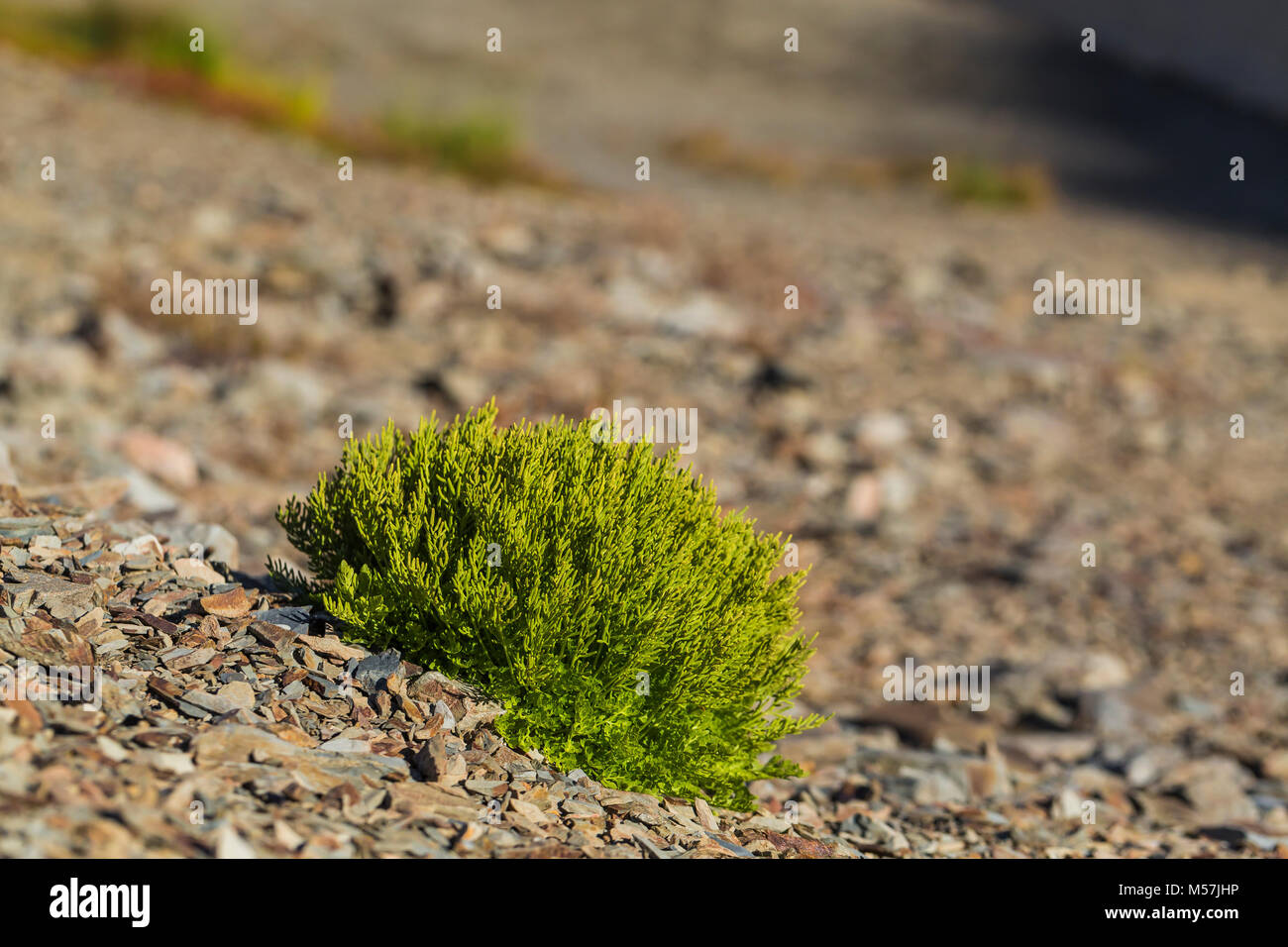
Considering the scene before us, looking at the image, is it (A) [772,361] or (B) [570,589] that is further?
(A) [772,361]

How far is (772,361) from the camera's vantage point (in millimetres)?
11359

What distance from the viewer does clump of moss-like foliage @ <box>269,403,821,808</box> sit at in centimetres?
381

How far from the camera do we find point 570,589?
3.76m

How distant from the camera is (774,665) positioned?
4273 millimetres

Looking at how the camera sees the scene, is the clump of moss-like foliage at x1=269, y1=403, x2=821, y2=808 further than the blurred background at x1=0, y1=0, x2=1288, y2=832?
No

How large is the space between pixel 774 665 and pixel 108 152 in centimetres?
1230

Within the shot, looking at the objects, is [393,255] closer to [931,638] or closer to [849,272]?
[849,272]

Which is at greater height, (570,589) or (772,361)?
(772,361)

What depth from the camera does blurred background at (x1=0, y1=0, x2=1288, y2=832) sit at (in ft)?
24.2

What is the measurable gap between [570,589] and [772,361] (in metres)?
7.88

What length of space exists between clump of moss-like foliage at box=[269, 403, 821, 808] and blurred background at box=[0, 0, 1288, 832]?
135cm

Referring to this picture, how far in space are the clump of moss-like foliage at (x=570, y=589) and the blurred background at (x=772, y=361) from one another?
4.43ft

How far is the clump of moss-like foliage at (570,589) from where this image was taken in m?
3.81
